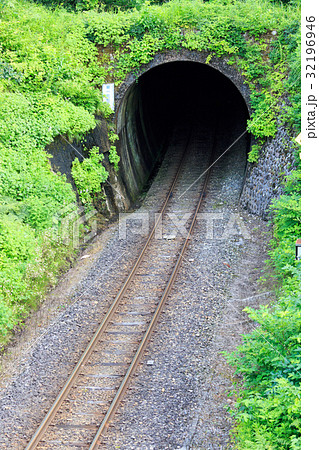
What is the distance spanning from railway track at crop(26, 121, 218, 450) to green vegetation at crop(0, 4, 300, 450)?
1986 mm

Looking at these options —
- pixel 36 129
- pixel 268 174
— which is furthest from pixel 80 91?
pixel 268 174

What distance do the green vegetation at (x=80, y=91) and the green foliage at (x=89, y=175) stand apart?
4 centimetres

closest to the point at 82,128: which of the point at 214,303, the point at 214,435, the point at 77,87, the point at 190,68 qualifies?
the point at 77,87

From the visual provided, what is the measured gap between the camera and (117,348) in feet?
31.8

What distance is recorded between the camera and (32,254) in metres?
11.7

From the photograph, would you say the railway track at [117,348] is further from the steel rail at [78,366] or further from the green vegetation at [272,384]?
the green vegetation at [272,384]

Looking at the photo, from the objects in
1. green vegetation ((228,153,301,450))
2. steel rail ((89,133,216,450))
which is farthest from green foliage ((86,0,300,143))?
green vegetation ((228,153,301,450))

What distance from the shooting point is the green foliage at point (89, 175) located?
1502 cm

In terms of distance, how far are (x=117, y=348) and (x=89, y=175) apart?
7.19 metres

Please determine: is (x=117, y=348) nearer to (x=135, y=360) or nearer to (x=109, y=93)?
(x=135, y=360)

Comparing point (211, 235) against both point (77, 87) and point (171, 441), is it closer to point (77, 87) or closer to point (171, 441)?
point (77, 87)

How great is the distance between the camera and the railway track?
759 cm
